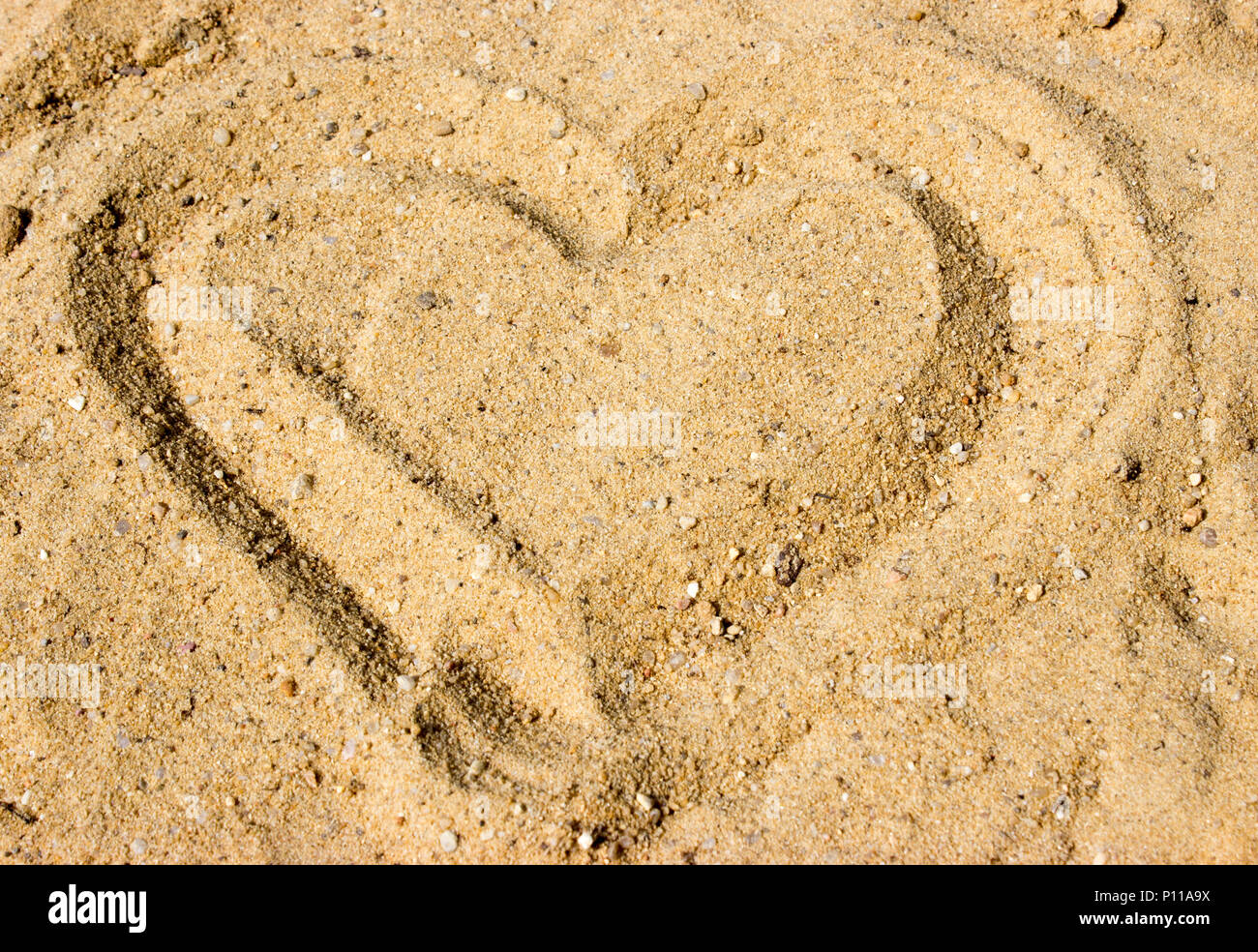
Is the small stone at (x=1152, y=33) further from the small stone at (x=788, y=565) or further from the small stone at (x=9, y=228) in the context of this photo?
the small stone at (x=9, y=228)

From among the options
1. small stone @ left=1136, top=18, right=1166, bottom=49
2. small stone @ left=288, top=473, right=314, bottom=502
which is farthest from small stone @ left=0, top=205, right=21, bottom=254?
small stone @ left=1136, top=18, right=1166, bottom=49

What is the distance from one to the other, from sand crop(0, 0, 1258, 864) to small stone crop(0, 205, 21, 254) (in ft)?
0.05

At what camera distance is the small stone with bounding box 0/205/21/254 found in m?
2.94

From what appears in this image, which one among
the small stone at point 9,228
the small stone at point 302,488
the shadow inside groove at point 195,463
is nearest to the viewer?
the shadow inside groove at point 195,463

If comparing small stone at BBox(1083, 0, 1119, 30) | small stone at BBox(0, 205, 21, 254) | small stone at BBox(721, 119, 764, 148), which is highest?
small stone at BBox(1083, 0, 1119, 30)

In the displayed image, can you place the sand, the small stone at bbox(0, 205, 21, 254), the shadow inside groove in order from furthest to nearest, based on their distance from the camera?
the small stone at bbox(0, 205, 21, 254), the shadow inside groove, the sand

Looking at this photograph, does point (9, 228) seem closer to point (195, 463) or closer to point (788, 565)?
point (195, 463)

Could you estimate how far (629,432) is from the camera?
2.74 metres

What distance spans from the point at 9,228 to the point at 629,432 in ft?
6.72

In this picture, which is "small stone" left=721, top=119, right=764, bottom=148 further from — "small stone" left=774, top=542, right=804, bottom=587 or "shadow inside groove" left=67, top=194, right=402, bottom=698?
"shadow inside groove" left=67, top=194, right=402, bottom=698

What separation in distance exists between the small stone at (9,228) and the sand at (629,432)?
0.05ft

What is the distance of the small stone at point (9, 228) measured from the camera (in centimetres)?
294

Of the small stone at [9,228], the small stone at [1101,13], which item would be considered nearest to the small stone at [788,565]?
the small stone at [1101,13]

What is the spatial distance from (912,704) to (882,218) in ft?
4.83
